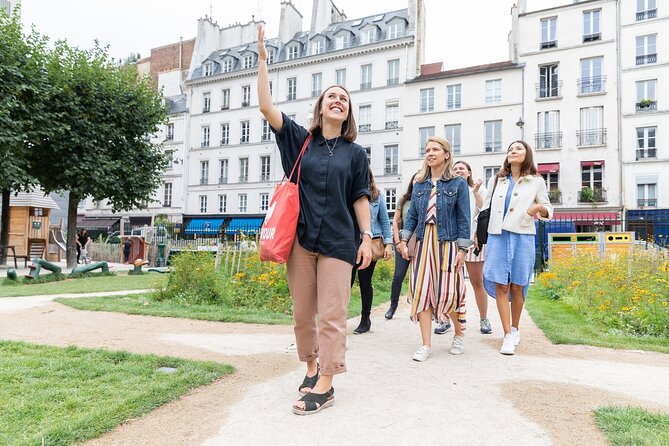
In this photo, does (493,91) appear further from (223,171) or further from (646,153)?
(223,171)

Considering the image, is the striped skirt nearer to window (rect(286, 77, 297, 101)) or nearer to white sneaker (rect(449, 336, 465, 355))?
white sneaker (rect(449, 336, 465, 355))

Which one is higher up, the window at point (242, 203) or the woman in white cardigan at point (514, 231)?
the window at point (242, 203)

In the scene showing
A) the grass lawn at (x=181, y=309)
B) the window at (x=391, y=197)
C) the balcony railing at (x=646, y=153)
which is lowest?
the grass lawn at (x=181, y=309)

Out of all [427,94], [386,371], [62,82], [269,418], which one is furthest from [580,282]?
[427,94]

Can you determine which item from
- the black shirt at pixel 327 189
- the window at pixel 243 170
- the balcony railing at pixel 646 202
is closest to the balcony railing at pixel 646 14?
the balcony railing at pixel 646 202

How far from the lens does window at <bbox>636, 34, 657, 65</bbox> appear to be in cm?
2961

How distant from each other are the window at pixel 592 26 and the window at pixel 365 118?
1566 centimetres

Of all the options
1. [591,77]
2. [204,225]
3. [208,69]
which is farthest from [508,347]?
[208,69]

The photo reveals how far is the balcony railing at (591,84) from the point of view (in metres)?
30.7

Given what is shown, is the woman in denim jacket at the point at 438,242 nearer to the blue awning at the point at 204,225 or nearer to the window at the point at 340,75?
the window at the point at 340,75

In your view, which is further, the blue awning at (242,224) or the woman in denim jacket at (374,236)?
the blue awning at (242,224)

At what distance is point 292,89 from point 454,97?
14.2m

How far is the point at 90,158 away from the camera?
17.9 m

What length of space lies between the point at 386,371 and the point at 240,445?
1672 millimetres
